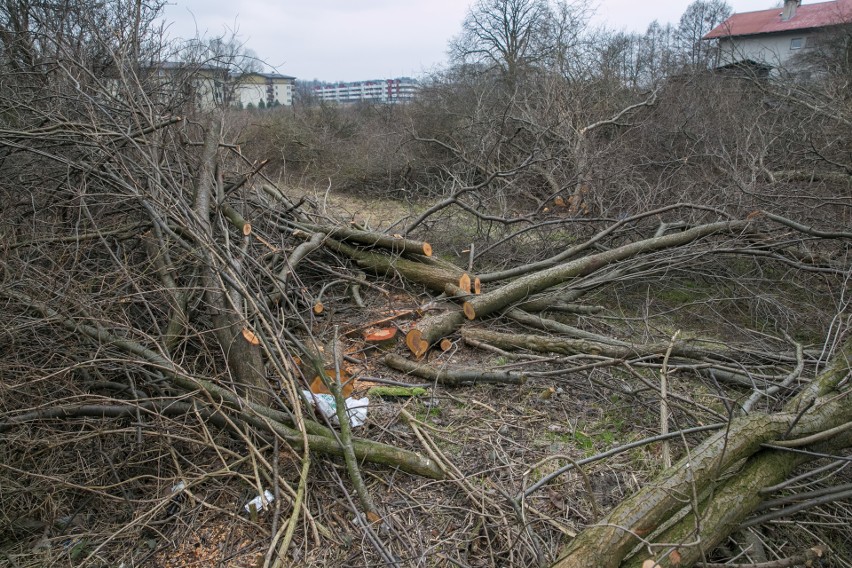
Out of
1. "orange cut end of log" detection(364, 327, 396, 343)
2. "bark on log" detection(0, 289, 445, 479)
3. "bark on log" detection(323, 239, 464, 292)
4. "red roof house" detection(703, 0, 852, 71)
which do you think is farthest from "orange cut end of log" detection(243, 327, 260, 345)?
"red roof house" detection(703, 0, 852, 71)

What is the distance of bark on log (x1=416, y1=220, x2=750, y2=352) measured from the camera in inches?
172

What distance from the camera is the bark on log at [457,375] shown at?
3.74 m

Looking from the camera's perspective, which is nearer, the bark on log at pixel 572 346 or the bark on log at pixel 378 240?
the bark on log at pixel 572 346

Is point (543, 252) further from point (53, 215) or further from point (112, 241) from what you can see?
point (53, 215)

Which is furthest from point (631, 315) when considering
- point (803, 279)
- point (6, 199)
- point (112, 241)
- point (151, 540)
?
point (6, 199)

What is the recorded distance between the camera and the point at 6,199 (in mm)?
4266

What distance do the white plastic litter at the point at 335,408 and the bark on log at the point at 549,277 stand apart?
93 cm

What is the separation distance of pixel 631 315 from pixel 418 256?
207 cm

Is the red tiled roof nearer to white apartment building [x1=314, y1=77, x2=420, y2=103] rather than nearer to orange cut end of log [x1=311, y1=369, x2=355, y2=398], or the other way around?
white apartment building [x1=314, y1=77, x2=420, y2=103]

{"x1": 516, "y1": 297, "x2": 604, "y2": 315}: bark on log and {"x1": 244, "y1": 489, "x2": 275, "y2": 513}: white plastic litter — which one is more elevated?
{"x1": 516, "y1": 297, "x2": 604, "y2": 315}: bark on log

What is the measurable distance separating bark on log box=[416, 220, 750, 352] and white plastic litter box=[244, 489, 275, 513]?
1702mm

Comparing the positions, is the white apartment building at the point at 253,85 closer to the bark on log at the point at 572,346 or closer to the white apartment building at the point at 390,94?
the white apartment building at the point at 390,94

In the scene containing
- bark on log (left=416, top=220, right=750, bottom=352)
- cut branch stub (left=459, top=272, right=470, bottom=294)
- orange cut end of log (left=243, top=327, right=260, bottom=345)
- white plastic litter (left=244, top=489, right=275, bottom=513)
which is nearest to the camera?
white plastic litter (left=244, top=489, right=275, bottom=513)

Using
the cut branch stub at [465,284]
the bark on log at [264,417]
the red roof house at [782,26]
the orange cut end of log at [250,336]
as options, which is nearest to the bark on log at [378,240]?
the cut branch stub at [465,284]
